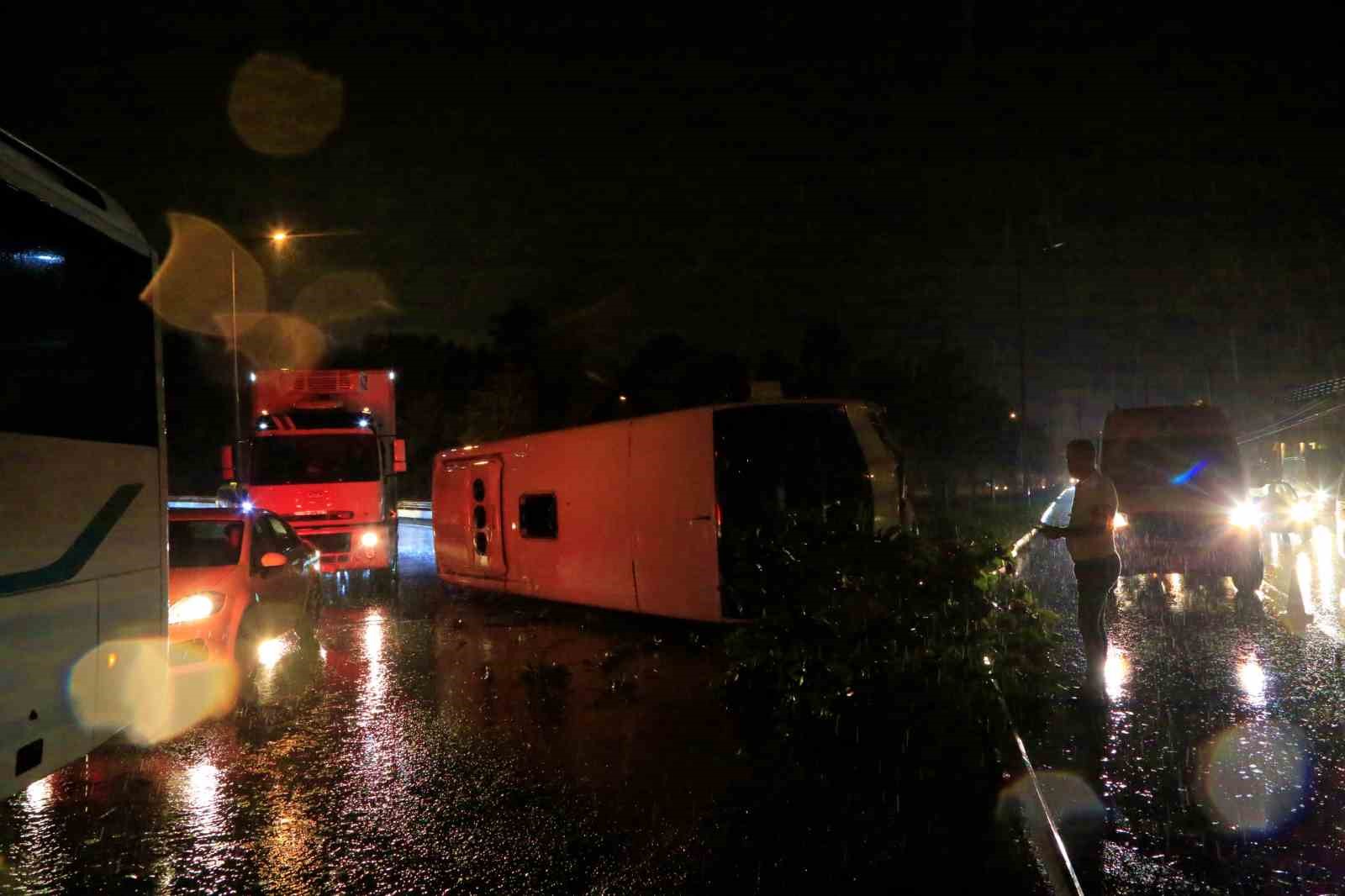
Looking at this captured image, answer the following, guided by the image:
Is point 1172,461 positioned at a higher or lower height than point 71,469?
lower

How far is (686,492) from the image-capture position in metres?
10.9

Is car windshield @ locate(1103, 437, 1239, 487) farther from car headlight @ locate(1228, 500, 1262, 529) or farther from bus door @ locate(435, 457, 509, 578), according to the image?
bus door @ locate(435, 457, 509, 578)

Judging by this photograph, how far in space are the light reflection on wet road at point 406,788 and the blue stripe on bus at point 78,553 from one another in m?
1.46

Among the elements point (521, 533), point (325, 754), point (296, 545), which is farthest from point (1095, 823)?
point (521, 533)

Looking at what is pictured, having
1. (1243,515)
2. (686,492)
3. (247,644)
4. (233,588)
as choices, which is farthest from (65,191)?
(1243,515)

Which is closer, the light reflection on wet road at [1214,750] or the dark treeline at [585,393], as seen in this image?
the light reflection on wet road at [1214,750]

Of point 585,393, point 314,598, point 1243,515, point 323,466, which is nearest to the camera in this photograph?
point 314,598

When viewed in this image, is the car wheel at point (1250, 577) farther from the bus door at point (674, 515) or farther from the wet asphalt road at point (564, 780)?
the bus door at point (674, 515)

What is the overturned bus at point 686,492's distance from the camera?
10602 millimetres

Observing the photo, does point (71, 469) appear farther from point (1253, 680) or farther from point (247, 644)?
point (1253, 680)

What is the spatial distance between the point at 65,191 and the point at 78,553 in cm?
171

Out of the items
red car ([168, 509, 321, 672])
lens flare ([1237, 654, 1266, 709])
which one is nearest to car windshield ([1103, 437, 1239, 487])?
lens flare ([1237, 654, 1266, 709])

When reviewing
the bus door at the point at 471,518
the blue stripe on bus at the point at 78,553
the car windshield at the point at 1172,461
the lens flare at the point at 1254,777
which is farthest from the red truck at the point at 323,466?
the lens flare at the point at 1254,777

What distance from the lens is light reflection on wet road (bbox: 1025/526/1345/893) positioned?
4.99 m
